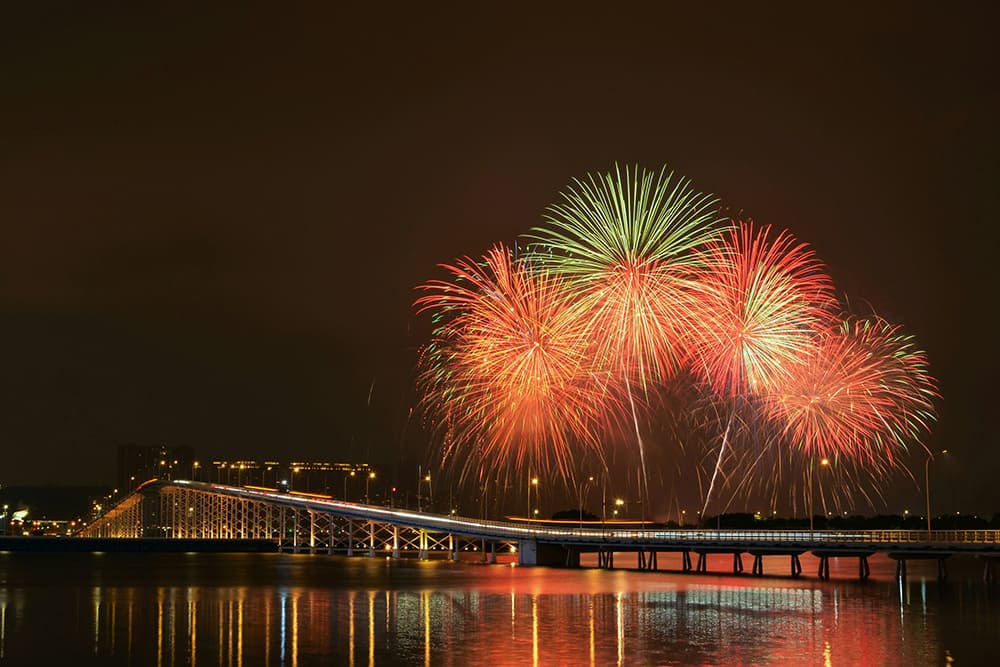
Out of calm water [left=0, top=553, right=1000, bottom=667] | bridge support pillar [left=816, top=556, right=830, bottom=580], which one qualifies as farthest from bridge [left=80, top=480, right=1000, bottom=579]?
→ calm water [left=0, top=553, right=1000, bottom=667]

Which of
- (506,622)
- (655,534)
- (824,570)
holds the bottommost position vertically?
(824,570)

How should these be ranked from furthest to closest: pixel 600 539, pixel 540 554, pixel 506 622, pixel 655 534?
pixel 540 554, pixel 600 539, pixel 655 534, pixel 506 622

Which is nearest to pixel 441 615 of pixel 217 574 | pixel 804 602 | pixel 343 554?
pixel 804 602

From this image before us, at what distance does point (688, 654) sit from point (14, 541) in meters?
158

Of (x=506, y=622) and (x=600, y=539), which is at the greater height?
(x=506, y=622)

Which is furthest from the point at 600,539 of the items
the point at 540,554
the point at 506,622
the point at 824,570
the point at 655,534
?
the point at 506,622

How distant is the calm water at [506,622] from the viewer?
35.7m

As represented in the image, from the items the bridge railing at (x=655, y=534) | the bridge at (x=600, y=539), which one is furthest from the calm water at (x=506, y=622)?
the bridge railing at (x=655, y=534)

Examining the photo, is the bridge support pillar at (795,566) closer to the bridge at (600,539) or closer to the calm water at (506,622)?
the bridge at (600,539)

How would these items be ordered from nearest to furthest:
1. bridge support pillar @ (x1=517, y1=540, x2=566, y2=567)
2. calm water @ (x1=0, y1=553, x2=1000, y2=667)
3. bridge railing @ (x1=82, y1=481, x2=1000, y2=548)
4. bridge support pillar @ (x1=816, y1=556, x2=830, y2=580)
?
calm water @ (x1=0, y1=553, x2=1000, y2=667) < bridge railing @ (x1=82, y1=481, x2=1000, y2=548) < bridge support pillar @ (x1=816, y1=556, x2=830, y2=580) < bridge support pillar @ (x1=517, y1=540, x2=566, y2=567)

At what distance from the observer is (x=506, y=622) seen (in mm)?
44750

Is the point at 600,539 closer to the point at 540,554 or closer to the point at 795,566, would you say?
the point at 540,554

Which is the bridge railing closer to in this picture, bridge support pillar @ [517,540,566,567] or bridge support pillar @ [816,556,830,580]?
bridge support pillar @ [517,540,566,567]

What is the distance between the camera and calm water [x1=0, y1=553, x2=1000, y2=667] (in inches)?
1406
